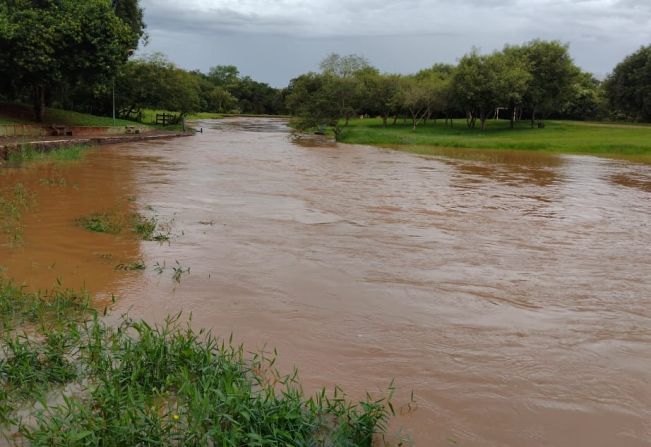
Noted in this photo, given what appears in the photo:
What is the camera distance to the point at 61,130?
28766 millimetres

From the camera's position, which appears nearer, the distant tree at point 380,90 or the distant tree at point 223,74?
the distant tree at point 380,90

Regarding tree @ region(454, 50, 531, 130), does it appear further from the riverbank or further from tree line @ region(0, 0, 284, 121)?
tree line @ region(0, 0, 284, 121)

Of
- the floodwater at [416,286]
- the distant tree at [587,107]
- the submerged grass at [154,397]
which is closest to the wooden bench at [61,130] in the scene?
the floodwater at [416,286]

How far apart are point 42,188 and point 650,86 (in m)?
56.9

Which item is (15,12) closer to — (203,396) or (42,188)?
(42,188)

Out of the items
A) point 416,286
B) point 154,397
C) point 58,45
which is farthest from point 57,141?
point 154,397

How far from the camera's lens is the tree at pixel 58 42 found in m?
26.7

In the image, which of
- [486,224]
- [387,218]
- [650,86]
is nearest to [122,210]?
[387,218]

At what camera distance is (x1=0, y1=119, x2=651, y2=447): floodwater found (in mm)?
4453

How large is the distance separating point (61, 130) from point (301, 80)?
25.9m

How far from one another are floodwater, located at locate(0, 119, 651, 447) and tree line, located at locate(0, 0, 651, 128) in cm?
1490

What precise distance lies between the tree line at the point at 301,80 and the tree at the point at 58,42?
5 centimetres

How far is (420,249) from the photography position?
927cm

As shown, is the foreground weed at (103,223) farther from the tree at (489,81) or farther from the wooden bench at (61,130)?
the tree at (489,81)
